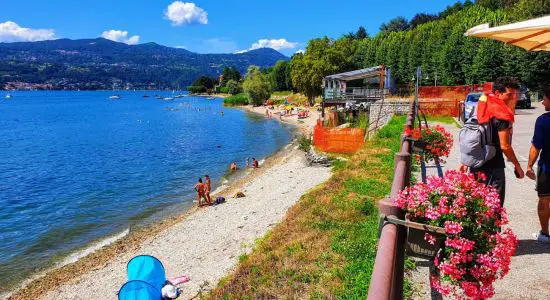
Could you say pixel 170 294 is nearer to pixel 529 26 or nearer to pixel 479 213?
pixel 479 213

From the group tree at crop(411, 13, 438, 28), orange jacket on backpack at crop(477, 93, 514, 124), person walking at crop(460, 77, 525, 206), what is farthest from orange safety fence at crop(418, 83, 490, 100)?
tree at crop(411, 13, 438, 28)

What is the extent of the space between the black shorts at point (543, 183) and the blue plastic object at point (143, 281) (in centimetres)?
788

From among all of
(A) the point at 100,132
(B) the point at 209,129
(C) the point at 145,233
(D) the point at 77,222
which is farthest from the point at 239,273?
(A) the point at 100,132

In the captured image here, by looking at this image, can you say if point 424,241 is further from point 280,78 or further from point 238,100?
point 280,78

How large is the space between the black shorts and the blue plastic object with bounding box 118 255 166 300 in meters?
7.88

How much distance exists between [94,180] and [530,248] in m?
29.7

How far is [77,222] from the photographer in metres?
20.0

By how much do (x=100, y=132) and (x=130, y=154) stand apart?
27134 mm

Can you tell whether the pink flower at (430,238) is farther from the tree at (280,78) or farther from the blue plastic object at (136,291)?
the tree at (280,78)

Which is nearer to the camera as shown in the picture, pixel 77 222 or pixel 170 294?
pixel 170 294

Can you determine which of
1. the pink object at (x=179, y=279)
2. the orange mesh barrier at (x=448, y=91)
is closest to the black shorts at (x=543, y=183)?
the pink object at (x=179, y=279)

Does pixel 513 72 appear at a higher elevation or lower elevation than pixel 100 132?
higher

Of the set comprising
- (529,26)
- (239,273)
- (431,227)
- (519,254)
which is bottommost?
(239,273)

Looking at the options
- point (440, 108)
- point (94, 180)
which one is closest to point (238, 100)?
point (94, 180)
